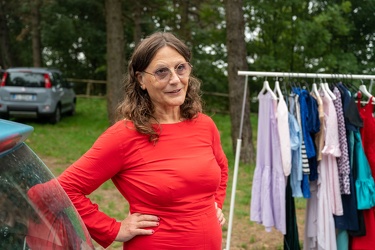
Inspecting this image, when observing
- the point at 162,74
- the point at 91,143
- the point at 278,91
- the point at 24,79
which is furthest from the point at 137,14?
the point at 162,74

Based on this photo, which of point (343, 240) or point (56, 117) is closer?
point (343, 240)

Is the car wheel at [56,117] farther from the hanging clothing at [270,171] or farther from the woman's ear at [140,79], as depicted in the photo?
the woman's ear at [140,79]

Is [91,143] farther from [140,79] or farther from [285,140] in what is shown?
[140,79]

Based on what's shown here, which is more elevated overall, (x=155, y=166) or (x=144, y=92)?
(x=144, y=92)

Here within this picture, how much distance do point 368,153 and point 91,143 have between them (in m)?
9.92

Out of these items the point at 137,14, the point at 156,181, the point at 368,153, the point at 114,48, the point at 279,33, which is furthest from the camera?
the point at 137,14

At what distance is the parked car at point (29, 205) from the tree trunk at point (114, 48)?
12.0 m

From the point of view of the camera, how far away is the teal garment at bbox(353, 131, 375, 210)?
4.75m

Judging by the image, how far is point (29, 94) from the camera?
16344 millimetres

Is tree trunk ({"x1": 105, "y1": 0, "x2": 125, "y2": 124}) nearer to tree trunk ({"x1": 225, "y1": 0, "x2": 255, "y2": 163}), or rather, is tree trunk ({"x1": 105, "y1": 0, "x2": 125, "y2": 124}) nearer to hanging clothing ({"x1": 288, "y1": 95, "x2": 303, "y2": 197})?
tree trunk ({"x1": 225, "y1": 0, "x2": 255, "y2": 163})

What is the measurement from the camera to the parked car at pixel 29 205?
1.66m

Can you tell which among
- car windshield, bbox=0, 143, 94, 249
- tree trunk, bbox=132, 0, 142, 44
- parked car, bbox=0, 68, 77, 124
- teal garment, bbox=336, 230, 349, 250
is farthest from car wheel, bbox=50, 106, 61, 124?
car windshield, bbox=0, 143, 94, 249

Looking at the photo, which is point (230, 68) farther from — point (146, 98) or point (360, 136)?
point (146, 98)

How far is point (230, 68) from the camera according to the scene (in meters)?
10.7
